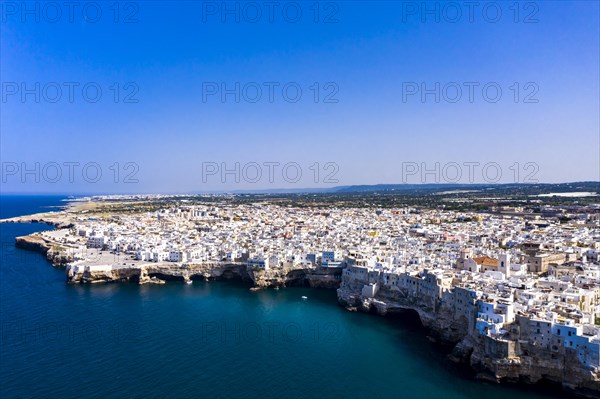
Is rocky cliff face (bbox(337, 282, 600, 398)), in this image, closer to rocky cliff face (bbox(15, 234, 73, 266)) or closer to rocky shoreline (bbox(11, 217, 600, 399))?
rocky shoreline (bbox(11, 217, 600, 399))

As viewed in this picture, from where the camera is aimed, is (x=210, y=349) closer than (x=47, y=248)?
Yes

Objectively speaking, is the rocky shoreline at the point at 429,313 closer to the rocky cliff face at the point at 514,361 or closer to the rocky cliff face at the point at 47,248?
the rocky cliff face at the point at 514,361

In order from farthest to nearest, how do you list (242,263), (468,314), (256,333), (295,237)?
1. (295,237)
2. (242,263)
3. (256,333)
4. (468,314)

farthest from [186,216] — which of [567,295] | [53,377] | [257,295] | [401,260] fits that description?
[567,295]

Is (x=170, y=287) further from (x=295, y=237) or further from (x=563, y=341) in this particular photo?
(x=563, y=341)

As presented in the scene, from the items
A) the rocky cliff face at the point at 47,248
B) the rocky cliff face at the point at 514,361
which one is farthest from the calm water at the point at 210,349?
the rocky cliff face at the point at 47,248

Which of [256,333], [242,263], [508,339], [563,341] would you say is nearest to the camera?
[563,341]

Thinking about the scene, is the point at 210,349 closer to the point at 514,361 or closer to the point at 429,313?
the point at 429,313

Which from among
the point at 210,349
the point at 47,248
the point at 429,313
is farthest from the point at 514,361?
the point at 47,248

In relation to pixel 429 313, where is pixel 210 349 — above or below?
below
